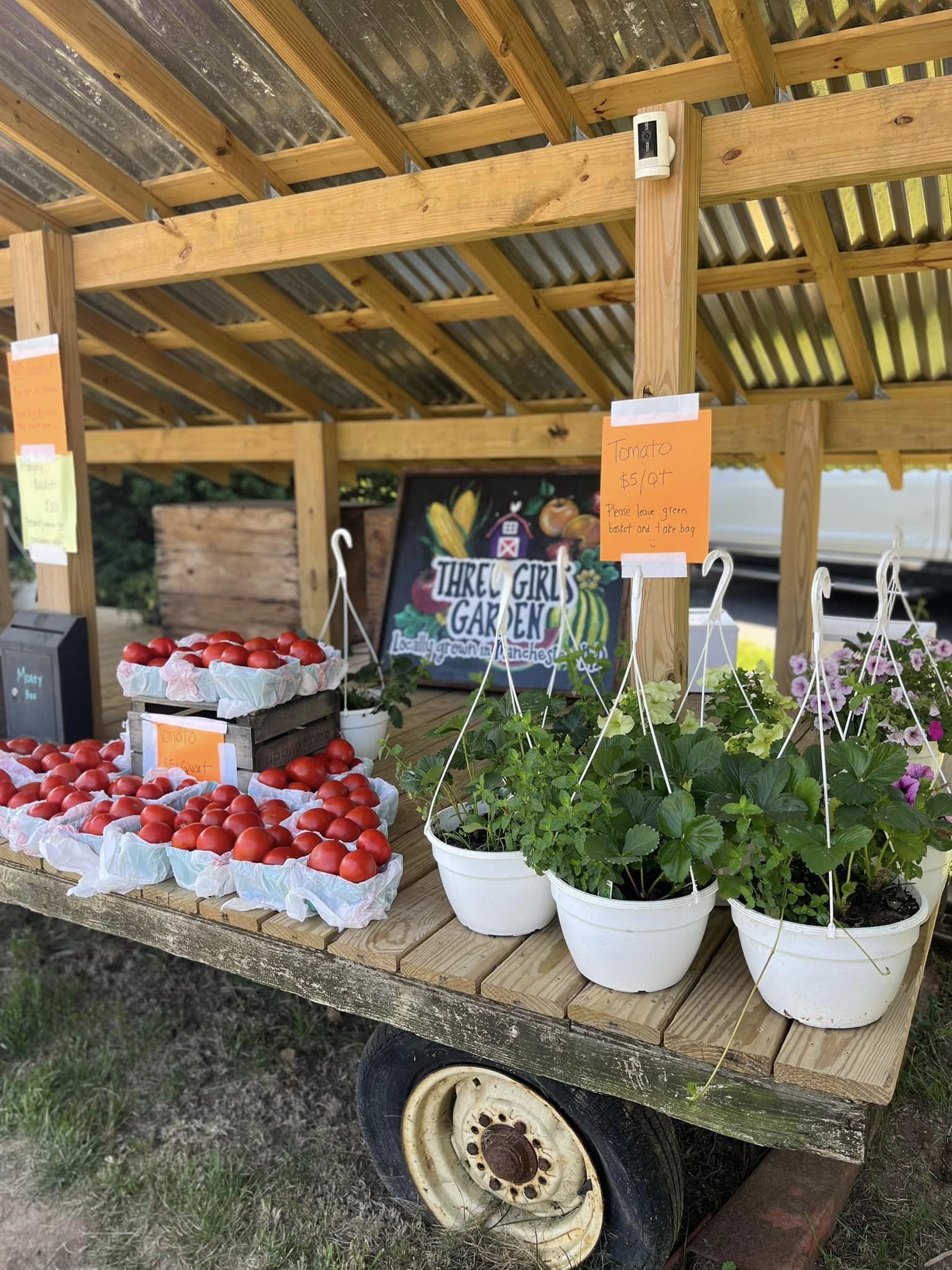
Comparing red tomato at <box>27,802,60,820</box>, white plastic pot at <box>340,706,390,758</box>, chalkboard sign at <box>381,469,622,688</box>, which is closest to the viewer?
red tomato at <box>27,802,60,820</box>

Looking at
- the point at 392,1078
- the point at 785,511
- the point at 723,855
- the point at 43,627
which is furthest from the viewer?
the point at 785,511

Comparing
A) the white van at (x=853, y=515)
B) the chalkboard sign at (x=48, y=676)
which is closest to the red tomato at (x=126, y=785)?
the chalkboard sign at (x=48, y=676)

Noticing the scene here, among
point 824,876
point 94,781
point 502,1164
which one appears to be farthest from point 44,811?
point 824,876

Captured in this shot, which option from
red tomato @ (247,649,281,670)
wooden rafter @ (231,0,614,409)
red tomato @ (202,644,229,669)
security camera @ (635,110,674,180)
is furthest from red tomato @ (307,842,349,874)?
wooden rafter @ (231,0,614,409)

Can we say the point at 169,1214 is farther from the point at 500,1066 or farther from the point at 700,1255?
the point at 700,1255

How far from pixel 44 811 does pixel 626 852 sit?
1895mm

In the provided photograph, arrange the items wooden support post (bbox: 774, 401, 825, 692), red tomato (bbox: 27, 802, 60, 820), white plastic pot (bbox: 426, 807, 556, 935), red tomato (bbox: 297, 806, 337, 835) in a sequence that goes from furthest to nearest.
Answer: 1. wooden support post (bbox: 774, 401, 825, 692)
2. red tomato (bbox: 27, 802, 60, 820)
3. red tomato (bbox: 297, 806, 337, 835)
4. white plastic pot (bbox: 426, 807, 556, 935)

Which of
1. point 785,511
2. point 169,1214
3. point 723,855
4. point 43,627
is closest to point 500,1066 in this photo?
point 723,855

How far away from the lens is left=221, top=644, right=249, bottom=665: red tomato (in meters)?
2.88

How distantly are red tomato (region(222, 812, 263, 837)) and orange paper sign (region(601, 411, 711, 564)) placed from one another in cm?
120

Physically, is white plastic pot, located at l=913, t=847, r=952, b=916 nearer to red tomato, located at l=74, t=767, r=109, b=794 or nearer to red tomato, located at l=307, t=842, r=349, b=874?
red tomato, located at l=307, t=842, r=349, b=874

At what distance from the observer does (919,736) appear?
2.68m

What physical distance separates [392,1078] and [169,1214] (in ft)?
2.38

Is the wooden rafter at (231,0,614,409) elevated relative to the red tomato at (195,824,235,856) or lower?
elevated
